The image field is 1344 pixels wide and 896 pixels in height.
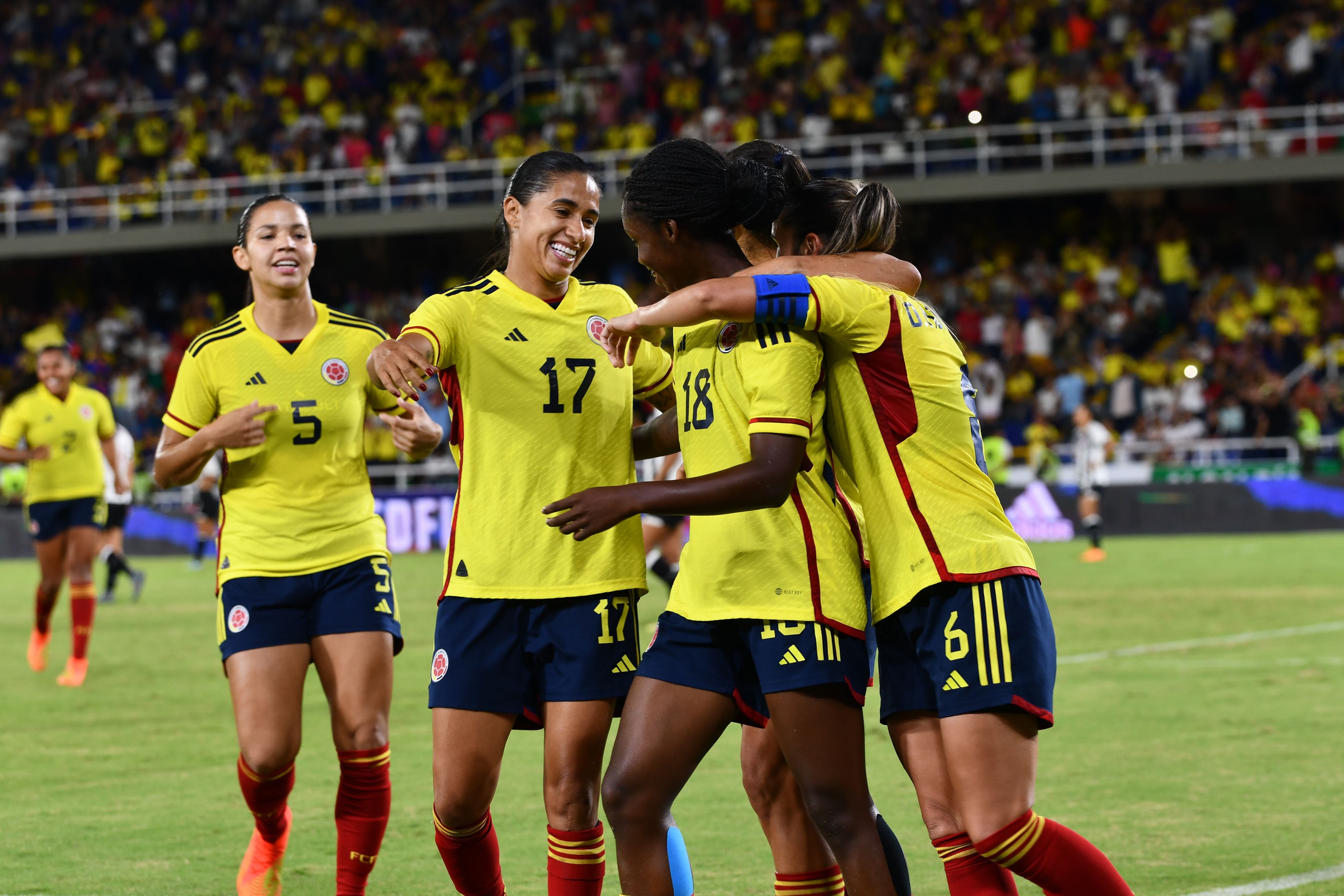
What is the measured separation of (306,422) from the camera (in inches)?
207

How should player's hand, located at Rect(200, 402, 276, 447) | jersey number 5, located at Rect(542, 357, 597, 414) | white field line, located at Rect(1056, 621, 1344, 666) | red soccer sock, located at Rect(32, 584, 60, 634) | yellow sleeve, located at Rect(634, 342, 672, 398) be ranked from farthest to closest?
red soccer sock, located at Rect(32, 584, 60, 634) → white field line, located at Rect(1056, 621, 1344, 666) → player's hand, located at Rect(200, 402, 276, 447) → yellow sleeve, located at Rect(634, 342, 672, 398) → jersey number 5, located at Rect(542, 357, 597, 414)

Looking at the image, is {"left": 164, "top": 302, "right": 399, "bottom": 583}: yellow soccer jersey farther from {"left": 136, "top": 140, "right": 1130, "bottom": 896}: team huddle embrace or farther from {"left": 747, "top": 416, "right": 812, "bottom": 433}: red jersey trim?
{"left": 747, "top": 416, "right": 812, "bottom": 433}: red jersey trim

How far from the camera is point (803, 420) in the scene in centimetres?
363

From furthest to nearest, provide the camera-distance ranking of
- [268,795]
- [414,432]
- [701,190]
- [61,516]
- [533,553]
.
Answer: [61,516], [268,795], [414,432], [533,553], [701,190]

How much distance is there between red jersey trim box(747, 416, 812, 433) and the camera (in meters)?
3.61

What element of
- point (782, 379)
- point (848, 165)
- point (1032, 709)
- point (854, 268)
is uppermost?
point (848, 165)

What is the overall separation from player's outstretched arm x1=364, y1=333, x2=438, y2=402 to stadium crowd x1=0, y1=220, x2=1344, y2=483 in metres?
18.9

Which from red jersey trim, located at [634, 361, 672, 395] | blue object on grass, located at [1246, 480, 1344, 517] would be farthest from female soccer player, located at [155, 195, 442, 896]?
blue object on grass, located at [1246, 480, 1344, 517]

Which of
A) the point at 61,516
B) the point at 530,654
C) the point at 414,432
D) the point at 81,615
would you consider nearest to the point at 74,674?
the point at 81,615

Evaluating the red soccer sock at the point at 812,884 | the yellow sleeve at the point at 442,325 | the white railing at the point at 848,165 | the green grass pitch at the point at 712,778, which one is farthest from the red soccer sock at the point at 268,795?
the white railing at the point at 848,165

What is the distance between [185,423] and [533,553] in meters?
1.61

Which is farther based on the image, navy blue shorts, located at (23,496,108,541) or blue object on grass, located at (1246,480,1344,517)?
blue object on grass, located at (1246,480,1344,517)

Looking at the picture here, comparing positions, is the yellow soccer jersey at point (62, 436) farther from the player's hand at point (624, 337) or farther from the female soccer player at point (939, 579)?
the female soccer player at point (939, 579)

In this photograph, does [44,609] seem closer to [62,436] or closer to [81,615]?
[81,615]
